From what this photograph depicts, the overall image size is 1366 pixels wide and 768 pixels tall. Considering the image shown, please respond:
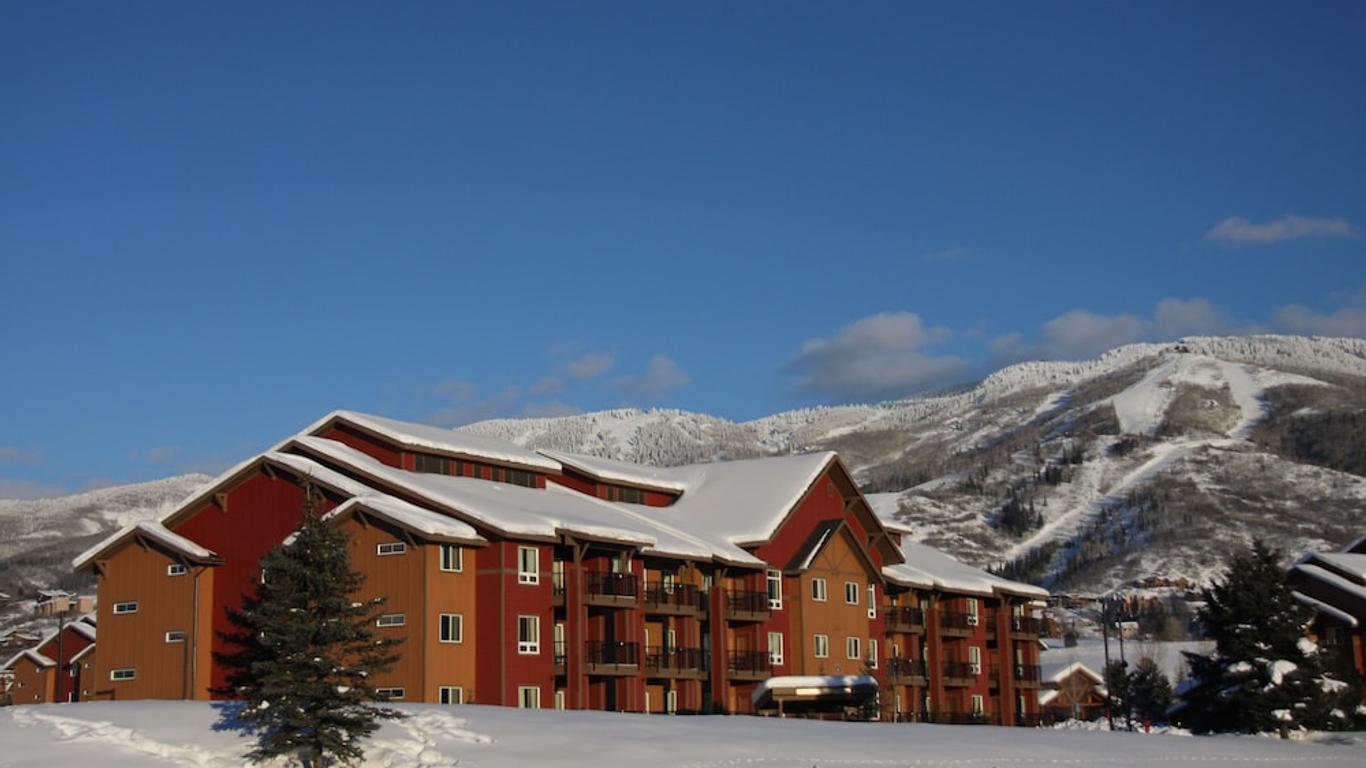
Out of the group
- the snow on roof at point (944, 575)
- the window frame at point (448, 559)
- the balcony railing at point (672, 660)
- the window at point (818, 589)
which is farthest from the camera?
the snow on roof at point (944, 575)

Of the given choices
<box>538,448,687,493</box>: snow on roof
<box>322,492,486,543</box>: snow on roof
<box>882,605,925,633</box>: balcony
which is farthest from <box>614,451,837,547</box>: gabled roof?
<box>322,492,486,543</box>: snow on roof

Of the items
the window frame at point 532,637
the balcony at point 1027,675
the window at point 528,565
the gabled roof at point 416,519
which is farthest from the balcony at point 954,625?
the gabled roof at point 416,519

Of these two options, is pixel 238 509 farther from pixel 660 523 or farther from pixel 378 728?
pixel 378 728

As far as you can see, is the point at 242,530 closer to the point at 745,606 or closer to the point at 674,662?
the point at 674,662

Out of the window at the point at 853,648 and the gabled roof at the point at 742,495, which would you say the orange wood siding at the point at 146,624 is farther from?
the window at the point at 853,648

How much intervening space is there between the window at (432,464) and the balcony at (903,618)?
2425 cm

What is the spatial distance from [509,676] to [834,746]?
15.2m

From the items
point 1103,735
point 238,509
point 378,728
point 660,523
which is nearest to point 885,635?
point 660,523

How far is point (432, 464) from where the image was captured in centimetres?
5834

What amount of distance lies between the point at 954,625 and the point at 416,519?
122 ft

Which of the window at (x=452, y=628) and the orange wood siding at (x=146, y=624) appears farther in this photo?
the orange wood siding at (x=146, y=624)

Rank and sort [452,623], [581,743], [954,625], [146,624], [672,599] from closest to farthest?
[581,743] < [452,623] < [146,624] < [672,599] < [954,625]

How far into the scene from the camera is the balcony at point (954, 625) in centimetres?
7856

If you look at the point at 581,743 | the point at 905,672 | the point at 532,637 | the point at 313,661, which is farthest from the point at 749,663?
the point at 313,661
